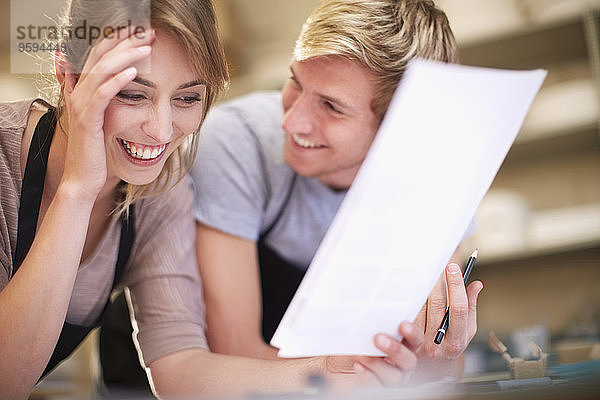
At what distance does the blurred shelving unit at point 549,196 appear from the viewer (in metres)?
2.57

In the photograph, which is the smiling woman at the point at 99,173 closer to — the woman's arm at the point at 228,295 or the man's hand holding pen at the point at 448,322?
the woman's arm at the point at 228,295

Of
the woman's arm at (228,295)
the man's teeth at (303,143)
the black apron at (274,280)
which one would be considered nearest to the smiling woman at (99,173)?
the woman's arm at (228,295)

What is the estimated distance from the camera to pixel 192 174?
3.99 ft

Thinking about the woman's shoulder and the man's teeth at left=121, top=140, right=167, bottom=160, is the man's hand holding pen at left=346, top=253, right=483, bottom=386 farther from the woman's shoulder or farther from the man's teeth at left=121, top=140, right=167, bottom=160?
the woman's shoulder

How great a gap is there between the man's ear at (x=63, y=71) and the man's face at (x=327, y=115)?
40cm

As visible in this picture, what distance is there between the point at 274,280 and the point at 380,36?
1.87 ft

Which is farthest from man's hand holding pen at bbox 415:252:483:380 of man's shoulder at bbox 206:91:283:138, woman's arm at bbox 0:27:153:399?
man's shoulder at bbox 206:91:283:138

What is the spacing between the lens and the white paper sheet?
0.60 meters

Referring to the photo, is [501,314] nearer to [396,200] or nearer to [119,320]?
[119,320]

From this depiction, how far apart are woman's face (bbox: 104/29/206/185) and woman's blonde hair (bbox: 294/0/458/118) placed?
0.92ft

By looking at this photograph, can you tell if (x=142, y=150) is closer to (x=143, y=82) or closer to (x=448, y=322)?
(x=143, y=82)

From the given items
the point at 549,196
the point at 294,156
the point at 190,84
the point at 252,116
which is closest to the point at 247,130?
the point at 252,116

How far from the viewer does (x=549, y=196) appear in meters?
2.85

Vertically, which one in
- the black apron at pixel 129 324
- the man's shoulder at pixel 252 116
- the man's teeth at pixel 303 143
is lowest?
the black apron at pixel 129 324
